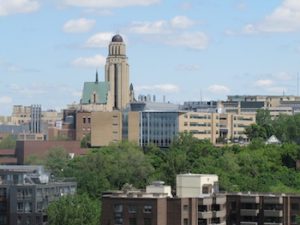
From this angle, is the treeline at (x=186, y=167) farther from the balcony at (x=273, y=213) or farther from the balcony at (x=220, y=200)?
the balcony at (x=220, y=200)

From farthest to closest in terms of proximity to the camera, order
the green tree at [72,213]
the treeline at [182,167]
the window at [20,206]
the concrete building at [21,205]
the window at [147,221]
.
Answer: the treeline at [182,167], the window at [20,206], the concrete building at [21,205], the green tree at [72,213], the window at [147,221]

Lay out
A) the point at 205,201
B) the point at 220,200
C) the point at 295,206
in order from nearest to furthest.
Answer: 1. the point at 205,201
2. the point at 220,200
3. the point at 295,206

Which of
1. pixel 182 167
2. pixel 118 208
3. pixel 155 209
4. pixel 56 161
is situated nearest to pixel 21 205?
pixel 118 208

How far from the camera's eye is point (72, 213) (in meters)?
86.8

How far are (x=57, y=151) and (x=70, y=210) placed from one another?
60290 millimetres

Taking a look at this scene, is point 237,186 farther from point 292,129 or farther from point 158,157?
point 292,129

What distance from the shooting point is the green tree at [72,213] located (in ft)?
284

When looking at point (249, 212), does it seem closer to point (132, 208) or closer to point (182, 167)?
point (132, 208)

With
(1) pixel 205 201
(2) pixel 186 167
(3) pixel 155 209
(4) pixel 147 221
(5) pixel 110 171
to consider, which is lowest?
(4) pixel 147 221

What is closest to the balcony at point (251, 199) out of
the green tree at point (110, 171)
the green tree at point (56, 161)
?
the green tree at point (110, 171)

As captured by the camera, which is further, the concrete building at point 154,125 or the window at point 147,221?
the concrete building at point 154,125

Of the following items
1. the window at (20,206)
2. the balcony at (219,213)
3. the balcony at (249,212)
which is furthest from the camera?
the window at (20,206)

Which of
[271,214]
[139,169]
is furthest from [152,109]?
[271,214]

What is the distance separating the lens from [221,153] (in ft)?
474
